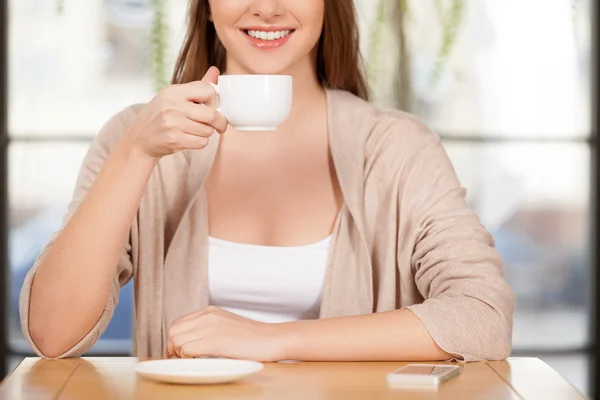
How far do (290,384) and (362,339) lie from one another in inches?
10.6

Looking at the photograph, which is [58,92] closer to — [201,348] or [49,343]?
[49,343]

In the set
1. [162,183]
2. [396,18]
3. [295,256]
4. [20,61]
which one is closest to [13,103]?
[20,61]

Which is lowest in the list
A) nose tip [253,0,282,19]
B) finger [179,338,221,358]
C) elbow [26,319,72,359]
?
elbow [26,319,72,359]

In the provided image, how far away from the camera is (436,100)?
10.8 ft

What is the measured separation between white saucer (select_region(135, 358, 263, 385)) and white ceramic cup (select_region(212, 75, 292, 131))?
38 centimetres

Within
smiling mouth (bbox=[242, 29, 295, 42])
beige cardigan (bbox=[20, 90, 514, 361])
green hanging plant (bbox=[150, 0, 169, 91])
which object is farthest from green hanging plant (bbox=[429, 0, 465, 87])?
smiling mouth (bbox=[242, 29, 295, 42])

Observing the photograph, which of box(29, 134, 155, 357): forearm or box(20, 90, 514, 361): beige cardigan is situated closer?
box(29, 134, 155, 357): forearm

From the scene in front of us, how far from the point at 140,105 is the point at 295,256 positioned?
1.49 feet

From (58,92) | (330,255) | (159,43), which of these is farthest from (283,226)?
(58,92)

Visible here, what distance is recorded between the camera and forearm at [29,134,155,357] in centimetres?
163

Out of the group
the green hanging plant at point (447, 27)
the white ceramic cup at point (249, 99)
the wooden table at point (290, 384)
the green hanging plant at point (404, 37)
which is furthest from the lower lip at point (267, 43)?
the green hanging plant at point (447, 27)

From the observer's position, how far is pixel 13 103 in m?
3.26

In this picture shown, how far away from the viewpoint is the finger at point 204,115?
1.49 metres

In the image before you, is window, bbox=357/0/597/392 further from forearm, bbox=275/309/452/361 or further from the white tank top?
forearm, bbox=275/309/452/361
